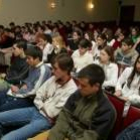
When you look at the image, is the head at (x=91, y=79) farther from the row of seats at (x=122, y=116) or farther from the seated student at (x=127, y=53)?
the seated student at (x=127, y=53)

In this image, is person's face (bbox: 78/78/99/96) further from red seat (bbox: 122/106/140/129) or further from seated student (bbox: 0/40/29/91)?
seated student (bbox: 0/40/29/91)

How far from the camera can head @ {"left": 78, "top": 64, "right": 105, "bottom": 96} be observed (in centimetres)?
218

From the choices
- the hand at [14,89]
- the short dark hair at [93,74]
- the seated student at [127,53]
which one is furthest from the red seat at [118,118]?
the seated student at [127,53]

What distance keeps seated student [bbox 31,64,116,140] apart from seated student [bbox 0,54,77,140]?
22cm

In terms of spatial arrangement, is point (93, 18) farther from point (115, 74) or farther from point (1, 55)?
point (115, 74)

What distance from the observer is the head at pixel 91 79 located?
218 cm

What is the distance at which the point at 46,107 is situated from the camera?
2701mm

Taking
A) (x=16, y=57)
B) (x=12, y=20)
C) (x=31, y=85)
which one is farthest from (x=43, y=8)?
(x=31, y=85)

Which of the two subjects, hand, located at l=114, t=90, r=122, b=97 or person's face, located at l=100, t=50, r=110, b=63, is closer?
hand, located at l=114, t=90, r=122, b=97

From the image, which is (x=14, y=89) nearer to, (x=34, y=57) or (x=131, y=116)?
(x=34, y=57)

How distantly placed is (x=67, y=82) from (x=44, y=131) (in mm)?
464

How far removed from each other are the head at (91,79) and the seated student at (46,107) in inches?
15.2

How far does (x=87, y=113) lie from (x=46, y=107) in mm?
564

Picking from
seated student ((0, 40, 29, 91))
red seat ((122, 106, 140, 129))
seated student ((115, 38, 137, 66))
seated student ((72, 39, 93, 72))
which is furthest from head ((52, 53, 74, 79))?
seated student ((115, 38, 137, 66))
